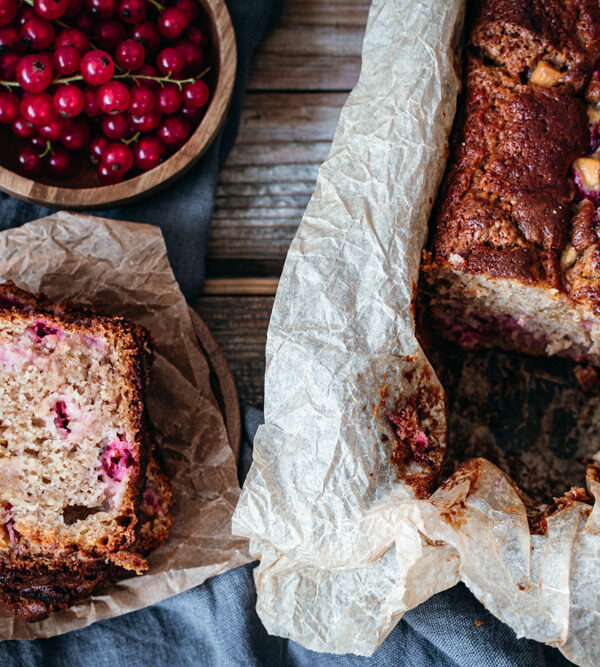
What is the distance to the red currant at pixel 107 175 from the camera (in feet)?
8.77

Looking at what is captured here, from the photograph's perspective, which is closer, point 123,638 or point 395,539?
point 395,539

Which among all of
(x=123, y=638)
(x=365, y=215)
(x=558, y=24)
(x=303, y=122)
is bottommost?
(x=123, y=638)

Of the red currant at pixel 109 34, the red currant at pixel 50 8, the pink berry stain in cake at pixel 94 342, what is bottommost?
the pink berry stain in cake at pixel 94 342

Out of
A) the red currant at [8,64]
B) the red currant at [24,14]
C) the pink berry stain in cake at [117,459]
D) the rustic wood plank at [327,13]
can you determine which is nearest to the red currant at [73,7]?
the red currant at [24,14]

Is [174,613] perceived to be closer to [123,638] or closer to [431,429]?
[123,638]

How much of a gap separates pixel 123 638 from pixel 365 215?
5.80 feet

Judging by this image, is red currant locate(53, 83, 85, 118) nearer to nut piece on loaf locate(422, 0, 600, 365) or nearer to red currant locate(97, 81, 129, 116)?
red currant locate(97, 81, 129, 116)

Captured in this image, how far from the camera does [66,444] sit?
239 centimetres

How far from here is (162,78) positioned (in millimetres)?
2615

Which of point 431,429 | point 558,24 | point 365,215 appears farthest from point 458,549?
point 558,24

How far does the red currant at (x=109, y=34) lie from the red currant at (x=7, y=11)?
0.93 feet

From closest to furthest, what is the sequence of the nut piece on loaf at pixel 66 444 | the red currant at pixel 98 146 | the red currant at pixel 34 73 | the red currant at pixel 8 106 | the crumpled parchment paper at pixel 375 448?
the crumpled parchment paper at pixel 375 448, the nut piece on loaf at pixel 66 444, the red currant at pixel 34 73, the red currant at pixel 8 106, the red currant at pixel 98 146

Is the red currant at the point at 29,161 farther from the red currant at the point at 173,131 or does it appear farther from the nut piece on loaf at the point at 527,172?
the nut piece on loaf at the point at 527,172

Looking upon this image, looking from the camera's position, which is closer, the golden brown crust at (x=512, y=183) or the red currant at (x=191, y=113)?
the golden brown crust at (x=512, y=183)
